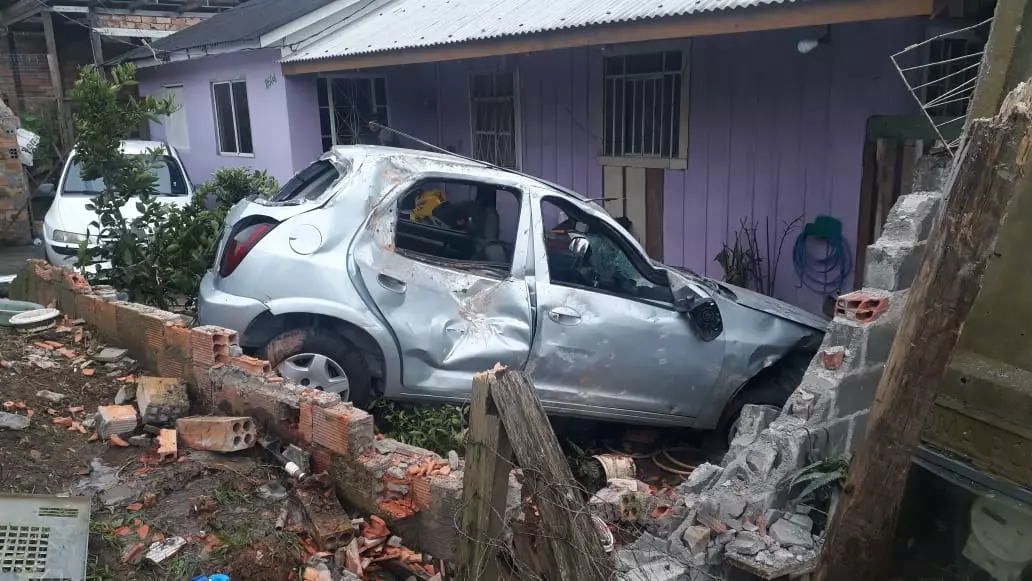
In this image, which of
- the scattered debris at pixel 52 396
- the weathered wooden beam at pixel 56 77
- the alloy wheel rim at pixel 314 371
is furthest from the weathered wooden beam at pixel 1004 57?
the weathered wooden beam at pixel 56 77

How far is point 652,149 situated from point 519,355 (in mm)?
4188

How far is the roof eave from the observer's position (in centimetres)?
483

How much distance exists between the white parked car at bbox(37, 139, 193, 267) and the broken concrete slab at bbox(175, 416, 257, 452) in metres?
4.20

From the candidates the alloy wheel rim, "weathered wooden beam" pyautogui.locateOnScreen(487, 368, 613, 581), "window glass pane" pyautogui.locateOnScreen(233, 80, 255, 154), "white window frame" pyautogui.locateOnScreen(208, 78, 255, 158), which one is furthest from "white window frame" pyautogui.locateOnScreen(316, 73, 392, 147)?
"weathered wooden beam" pyautogui.locateOnScreen(487, 368, 613, 581)

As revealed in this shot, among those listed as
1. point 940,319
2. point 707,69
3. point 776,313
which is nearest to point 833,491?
point 940,319

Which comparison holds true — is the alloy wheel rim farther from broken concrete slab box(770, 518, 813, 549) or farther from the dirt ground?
broken concrete slab box(770, 518, 813, 549)

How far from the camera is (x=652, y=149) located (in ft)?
27.1

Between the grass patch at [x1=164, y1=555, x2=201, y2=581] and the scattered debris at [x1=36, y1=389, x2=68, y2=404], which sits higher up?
the scattered debris at [x1=36, y1=389, x2=68, y2=404]

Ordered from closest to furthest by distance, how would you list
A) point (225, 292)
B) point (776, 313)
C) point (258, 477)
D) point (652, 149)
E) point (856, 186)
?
point (258, 477) → point (225, 292) → point (776, 313) → point (856, 186) → point (652, 149)

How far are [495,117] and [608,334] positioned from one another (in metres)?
6.15

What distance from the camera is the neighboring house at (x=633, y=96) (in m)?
6.31

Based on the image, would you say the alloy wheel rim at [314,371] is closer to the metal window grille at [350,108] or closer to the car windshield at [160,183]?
the car windshield at [160,183]

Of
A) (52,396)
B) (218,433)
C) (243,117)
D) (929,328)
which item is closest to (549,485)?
(929,328)

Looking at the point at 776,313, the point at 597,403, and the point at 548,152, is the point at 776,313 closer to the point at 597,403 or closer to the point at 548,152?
the point at 597,403
